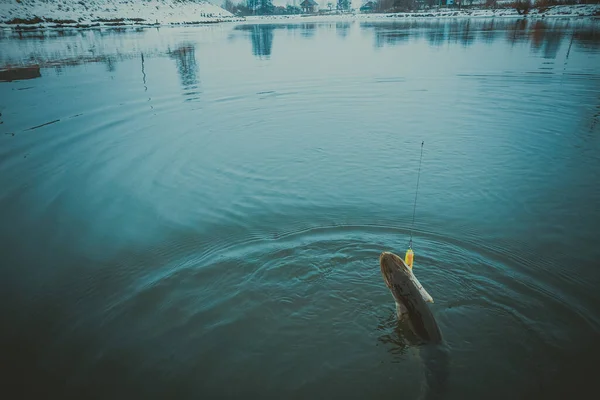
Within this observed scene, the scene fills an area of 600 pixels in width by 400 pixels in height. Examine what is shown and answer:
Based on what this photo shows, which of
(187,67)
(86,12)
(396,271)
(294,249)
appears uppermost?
(86,12)

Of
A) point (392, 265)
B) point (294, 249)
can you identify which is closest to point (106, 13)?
point (294, 249)

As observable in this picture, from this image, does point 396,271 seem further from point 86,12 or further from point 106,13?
point 106,13

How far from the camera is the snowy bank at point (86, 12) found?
240 ft

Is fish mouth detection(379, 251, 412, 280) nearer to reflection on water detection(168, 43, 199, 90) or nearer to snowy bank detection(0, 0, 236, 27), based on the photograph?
reflection on water detection(168, 43, 199, 90)

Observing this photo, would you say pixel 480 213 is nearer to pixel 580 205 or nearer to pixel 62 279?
pixel 580 205

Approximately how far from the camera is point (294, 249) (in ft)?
19.1

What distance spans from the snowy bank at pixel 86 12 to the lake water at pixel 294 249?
80947 mm

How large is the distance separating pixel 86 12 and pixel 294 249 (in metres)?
115

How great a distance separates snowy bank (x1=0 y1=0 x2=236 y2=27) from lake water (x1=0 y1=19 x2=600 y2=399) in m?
80.9

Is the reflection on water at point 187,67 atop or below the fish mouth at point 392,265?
atop

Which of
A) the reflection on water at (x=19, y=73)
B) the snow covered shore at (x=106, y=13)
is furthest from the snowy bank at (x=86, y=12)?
the reflection on water at (x=19, y=73)

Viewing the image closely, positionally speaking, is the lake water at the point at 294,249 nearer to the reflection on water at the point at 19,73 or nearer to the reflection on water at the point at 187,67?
the reflection on water at the point at 187,67

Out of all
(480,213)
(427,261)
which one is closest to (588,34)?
(480,213)

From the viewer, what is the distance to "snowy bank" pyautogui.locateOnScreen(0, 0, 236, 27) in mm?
73125
